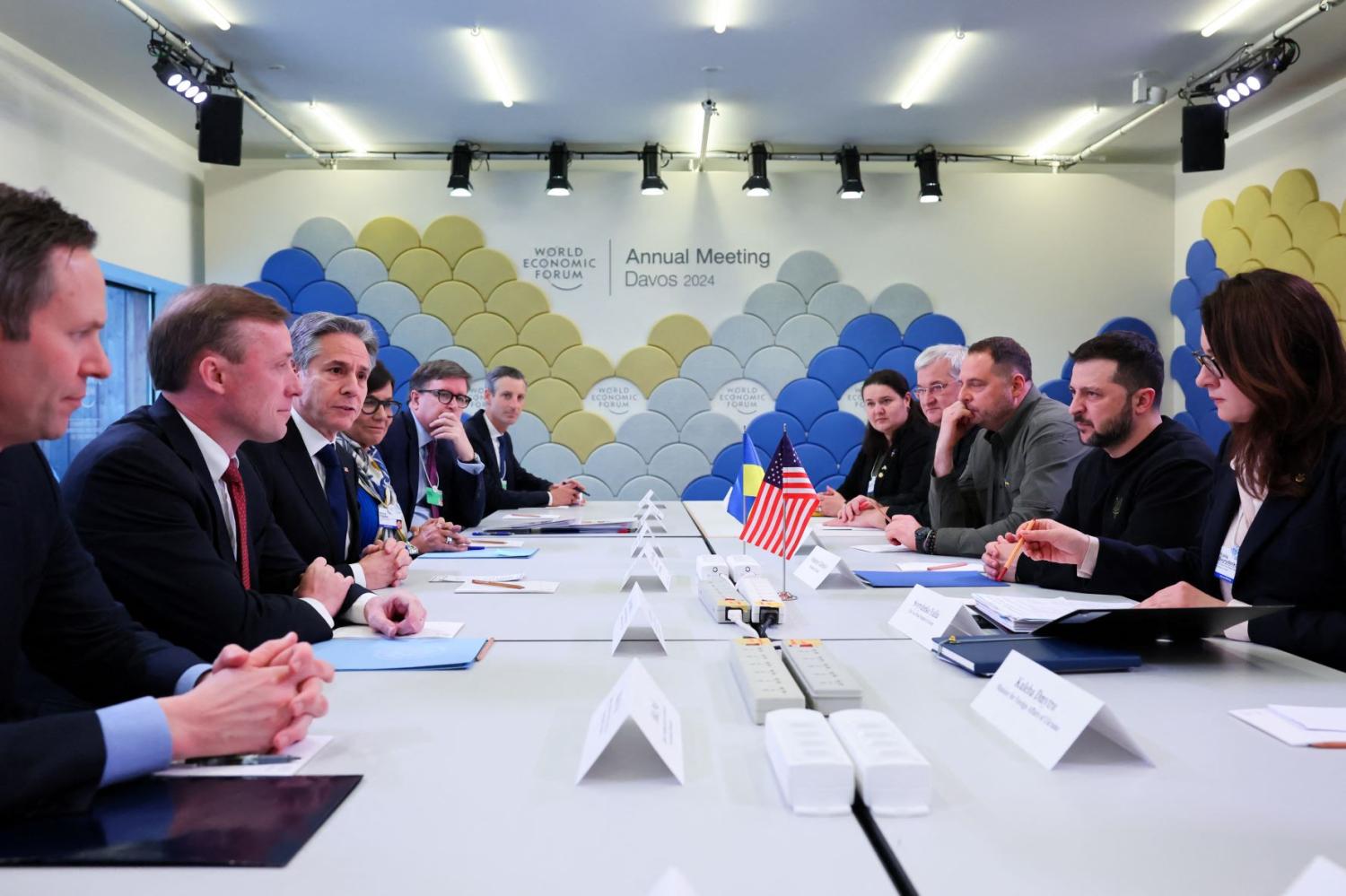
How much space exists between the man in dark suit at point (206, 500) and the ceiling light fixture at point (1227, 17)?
16.1 ft

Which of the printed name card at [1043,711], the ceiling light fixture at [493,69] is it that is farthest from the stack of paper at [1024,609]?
the ceiling light fixture at [493,69]

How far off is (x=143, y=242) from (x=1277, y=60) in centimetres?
697

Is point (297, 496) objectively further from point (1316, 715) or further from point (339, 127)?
point (339, 127)

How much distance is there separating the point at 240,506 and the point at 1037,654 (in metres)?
1.63

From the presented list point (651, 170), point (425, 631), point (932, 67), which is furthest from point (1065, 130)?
point (425, 631)

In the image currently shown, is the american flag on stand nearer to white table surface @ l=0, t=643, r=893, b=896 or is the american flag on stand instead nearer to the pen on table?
white table surface @ l=0, t=643, r=893, b=896

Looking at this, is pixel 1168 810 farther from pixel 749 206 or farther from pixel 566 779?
pixel 749 206

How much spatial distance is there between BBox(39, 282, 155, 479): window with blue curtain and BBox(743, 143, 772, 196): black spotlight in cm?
433

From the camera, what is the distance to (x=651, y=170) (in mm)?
6797

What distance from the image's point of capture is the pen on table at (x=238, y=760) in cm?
111

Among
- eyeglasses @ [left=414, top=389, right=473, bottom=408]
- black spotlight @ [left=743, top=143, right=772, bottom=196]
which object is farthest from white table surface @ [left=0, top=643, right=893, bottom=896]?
black spotlight @ [left=743, top=143, right=772, bottom=196]

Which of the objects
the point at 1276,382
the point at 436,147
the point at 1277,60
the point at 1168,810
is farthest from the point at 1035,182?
the point at 1168,810

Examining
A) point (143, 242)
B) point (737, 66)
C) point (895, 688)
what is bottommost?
point (895, 688)

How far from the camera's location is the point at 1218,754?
46.3 inches
